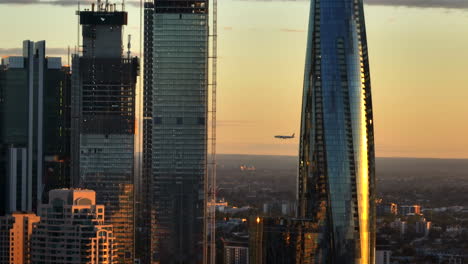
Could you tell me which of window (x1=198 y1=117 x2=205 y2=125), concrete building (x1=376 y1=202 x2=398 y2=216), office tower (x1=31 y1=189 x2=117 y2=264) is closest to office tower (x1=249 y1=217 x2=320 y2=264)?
concrete building (x1=376 y1=202 x2=398 y2=216)

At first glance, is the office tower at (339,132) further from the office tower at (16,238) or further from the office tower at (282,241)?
the office tower at (16,238)

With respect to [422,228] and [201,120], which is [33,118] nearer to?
[201,120]

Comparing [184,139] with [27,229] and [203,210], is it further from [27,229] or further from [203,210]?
[27,229]

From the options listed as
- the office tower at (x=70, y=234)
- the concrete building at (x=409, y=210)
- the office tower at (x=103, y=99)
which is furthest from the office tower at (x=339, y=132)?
the office tower at (x=103, y=99)

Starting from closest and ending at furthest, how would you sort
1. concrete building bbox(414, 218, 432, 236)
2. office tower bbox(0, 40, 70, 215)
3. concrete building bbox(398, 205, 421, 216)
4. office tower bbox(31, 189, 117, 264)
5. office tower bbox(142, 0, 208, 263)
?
office tower bbox(31, 189, 117, 264) → concrete building bbox(398, 205, 421, 216) → concrete building bbox(414, 218, 432, 236) → office tower bbox(142, 0, 208, 263) → office tower bbox(0, 40, 70, 215)

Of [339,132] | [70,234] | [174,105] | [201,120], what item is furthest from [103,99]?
[70,234]

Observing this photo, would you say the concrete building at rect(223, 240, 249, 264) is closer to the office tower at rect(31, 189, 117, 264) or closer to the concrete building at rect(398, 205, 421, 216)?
the concrete building at rect(398, 205, 421, 216)
